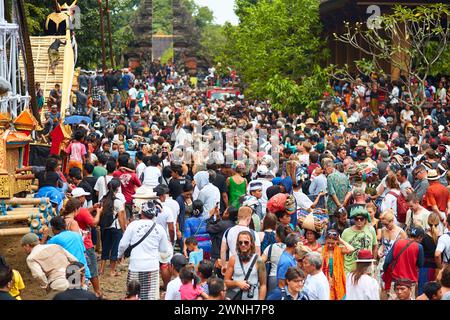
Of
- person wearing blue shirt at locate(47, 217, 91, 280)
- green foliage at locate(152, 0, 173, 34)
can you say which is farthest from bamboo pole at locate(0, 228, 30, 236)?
green foliage at locate(152, 0, 173, 34)

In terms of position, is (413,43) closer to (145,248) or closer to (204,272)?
(145,248)

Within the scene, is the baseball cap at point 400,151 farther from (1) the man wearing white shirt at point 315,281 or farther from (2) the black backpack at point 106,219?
(1) the man wearing white shirt at point 315,281

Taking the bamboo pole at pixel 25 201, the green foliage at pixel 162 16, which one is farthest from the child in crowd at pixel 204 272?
the green foliage at pixel 162 16

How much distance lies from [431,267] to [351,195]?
3.52 m

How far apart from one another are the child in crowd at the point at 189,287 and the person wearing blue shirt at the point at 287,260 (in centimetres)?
95

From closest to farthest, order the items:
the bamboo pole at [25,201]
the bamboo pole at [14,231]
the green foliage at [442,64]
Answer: the bamboo pole at [14,231]
the bamboo pole at [25,201]
the green foliage at [442,64]

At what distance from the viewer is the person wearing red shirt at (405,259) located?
433 inches

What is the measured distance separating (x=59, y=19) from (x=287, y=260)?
21558 millimetres

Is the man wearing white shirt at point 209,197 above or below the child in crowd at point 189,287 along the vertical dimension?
above

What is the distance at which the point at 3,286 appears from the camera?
8664 mm

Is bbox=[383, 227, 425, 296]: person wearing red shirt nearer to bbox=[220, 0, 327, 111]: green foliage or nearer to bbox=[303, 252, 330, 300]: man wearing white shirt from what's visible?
bbox=[303, 252, 330, 300]: man wearing white shirt

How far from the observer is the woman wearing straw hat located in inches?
373
